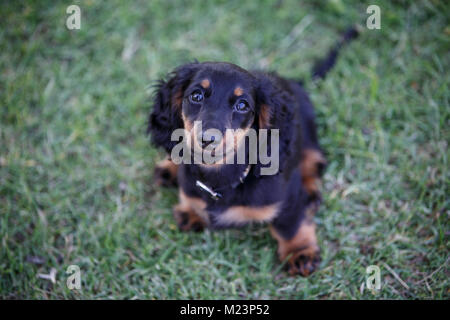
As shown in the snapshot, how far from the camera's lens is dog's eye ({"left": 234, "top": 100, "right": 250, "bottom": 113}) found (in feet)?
7.58

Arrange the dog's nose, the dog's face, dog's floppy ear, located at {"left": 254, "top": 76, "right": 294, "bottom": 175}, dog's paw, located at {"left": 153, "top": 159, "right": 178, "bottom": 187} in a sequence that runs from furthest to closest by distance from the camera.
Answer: dog's paw, located at {"left": 153, "top": 159, "right": 178, "bottom": 187} → dog's floppy ear, located at {"left": 254, "top": 76, "right": 294, "bottom": 175} → the dog's face → the dog's nose

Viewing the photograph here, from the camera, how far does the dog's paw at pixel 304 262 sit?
9.25 ft

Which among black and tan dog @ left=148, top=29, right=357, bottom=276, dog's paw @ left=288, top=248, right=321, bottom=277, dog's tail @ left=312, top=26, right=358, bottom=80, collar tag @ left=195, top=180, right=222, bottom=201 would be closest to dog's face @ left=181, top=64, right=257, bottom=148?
black and tan dog @ left=148, top=29, right=357, bottom=276

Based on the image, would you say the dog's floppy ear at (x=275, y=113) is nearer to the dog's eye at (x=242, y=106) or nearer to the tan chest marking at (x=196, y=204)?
the dog's eye at (x=242, y=106)

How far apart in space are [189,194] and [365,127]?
5.67 feet

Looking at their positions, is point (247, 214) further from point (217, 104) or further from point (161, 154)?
point (161, 154)

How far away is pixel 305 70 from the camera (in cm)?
380

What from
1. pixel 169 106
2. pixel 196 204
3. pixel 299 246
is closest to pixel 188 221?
pixel 196 204

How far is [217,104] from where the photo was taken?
2277 millimetres

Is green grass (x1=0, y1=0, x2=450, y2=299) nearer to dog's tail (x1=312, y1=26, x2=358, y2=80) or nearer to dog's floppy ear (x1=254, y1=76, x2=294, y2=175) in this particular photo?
dog's tail (x1=312, y1=26, x2=358, y2=80)

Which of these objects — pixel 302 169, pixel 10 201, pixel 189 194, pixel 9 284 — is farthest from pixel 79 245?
pixel 302 169

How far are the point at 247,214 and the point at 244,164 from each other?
13.9 inches

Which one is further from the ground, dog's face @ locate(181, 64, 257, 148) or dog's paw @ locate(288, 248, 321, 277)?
dog's face @ locate(181, 64, 257, 148)

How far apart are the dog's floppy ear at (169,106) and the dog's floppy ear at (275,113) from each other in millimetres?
431
